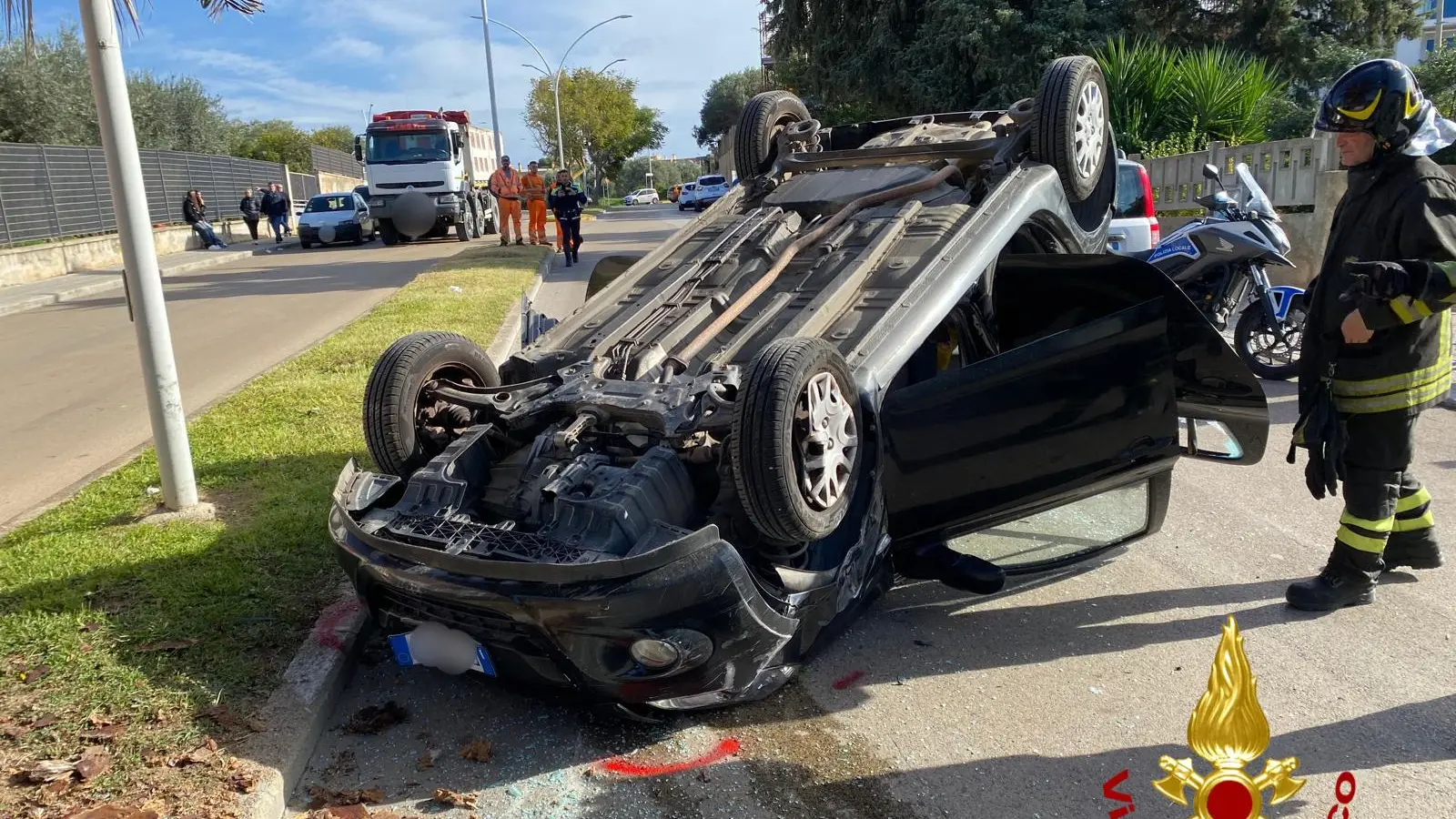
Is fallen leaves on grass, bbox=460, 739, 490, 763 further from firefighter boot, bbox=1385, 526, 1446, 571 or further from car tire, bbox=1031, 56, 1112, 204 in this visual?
car tire, bbox=1031, 56, 1112, 204

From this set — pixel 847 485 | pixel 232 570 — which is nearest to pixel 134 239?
pixel 232 570

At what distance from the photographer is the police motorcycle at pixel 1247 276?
7.42 meters

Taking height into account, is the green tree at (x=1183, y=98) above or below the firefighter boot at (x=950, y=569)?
above

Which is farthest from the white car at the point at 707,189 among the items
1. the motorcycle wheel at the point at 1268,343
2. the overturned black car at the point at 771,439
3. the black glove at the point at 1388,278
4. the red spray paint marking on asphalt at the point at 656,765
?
the red spray paint marking on asphalt at the point at 656,765

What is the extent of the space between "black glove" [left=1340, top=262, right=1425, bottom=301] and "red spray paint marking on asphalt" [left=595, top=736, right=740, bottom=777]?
254 cm

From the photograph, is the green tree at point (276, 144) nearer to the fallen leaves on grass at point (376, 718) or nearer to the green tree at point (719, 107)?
the green tree at point (719, 107)

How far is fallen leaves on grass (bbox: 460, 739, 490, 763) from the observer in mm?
3111

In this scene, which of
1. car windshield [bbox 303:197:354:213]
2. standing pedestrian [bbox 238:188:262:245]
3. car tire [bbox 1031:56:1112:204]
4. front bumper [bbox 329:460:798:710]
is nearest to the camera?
front bumper [bbox 329:460:798:710]

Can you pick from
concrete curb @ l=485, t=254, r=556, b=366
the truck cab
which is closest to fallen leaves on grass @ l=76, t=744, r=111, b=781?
concrete curb @ l=485, t=254, r=556, b=366

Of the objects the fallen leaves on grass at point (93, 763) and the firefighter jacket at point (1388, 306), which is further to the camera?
the firefighter jacket at point (1388, 306)

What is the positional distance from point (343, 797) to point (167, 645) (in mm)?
1101

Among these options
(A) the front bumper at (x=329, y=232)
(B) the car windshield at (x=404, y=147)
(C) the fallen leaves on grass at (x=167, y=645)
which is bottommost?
(C) the fallen leaves on grass at (x=167, y=645)

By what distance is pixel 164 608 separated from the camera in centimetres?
385

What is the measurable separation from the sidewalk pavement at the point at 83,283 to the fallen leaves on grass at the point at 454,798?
13291 millimetres
